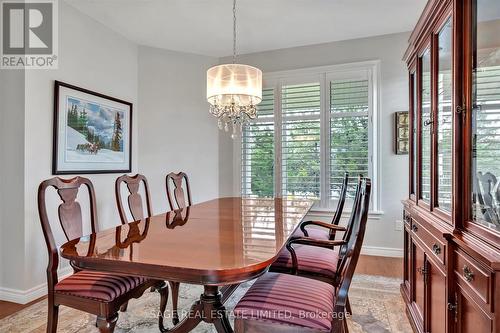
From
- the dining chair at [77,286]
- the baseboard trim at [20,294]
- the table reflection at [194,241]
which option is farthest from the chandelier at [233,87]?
the baseboard trim at [20,294]

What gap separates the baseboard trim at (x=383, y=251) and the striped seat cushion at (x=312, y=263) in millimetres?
1919

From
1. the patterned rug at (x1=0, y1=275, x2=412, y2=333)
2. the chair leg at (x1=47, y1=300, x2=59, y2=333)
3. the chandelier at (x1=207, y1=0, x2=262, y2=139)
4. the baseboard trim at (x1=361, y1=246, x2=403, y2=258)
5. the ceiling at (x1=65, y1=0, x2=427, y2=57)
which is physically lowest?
the patterned rug at (x1=0, y1=275, x2=412, y2=333)

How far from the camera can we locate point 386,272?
325cm

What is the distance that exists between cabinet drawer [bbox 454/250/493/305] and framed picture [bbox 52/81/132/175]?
3.21 m

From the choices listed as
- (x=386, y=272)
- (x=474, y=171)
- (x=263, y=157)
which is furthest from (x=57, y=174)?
(x=386, y=272)

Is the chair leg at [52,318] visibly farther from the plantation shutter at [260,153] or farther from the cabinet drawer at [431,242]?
the plantation shutter at [260,153]

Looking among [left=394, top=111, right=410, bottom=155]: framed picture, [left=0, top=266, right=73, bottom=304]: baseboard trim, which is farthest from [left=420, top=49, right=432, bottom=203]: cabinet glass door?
[left=0, top=266, right=73, bottom=304]: baseboard trim

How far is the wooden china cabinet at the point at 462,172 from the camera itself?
1.18 meters

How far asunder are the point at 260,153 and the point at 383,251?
2.07 metres

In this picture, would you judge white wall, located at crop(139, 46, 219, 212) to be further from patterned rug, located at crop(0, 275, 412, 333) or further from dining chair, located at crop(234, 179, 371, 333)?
dining chair, located at crop(234, 179, 371, 333)

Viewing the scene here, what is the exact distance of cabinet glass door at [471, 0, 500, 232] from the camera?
121 centimetres

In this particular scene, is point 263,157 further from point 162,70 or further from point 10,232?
point 10,232

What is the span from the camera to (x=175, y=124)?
434 cm

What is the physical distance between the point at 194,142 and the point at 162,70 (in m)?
1.10
